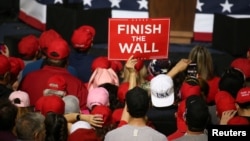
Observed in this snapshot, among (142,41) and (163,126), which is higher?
(142,41)

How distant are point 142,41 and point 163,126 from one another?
3.30 feet

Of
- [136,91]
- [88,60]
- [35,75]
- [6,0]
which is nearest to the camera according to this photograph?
[136,91]

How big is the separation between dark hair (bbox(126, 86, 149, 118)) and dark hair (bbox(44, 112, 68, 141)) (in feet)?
1.50

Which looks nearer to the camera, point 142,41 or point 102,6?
point 142,41

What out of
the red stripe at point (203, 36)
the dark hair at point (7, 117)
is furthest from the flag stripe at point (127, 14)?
the dark hair at point (7, 117)

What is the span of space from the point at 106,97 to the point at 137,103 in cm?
100

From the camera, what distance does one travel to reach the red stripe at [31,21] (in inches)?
551

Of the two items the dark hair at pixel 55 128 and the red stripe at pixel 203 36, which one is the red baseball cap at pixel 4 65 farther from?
the red stripe at pixel 203 36

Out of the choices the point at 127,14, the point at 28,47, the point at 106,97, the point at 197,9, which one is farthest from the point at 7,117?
the point at 127,14

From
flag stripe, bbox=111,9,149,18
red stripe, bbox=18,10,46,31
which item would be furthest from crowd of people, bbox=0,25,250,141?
red stripe, bbox=18,10,46,31

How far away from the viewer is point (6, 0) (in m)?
14.8

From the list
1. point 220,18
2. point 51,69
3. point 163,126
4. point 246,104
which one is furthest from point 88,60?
point 220,18

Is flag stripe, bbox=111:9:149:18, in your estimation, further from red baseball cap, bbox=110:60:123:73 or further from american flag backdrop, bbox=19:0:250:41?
red baseball cap, bbox=110:60:123:73

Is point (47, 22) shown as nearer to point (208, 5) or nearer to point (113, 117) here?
point (208, 5)
